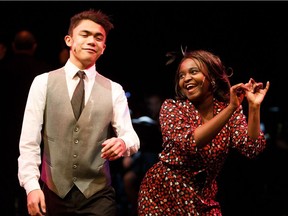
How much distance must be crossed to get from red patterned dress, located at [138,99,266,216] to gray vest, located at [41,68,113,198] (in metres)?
0.29

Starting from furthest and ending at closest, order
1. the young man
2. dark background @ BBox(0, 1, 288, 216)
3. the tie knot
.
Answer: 1. dark background @ BBox(0, 1, 288, 216)
2. the tie knot
3. the young man

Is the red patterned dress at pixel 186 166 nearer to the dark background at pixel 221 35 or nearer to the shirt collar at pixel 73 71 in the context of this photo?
the shirt collar at pixel 73 71

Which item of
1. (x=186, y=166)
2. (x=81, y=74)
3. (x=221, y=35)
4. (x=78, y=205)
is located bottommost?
(x=78, y=205)

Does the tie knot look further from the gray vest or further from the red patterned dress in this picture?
the red patterned dress

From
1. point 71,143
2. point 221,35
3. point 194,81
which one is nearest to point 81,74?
point 71,143

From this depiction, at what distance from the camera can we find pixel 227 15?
5801mm

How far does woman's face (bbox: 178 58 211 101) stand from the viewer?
3.23m


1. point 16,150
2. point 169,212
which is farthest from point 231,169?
point 169,212

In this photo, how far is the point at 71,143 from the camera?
3057mm

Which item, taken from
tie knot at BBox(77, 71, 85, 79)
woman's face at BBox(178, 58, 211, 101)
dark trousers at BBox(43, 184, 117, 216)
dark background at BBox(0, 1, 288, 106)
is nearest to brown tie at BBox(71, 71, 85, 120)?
tie knot at BBox(77, 71, 85, 79)

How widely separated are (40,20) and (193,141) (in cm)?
349

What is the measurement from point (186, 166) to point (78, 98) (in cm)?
65

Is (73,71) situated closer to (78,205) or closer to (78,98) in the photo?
(78,98)

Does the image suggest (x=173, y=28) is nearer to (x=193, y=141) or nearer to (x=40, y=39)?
(x=40, y=39)
